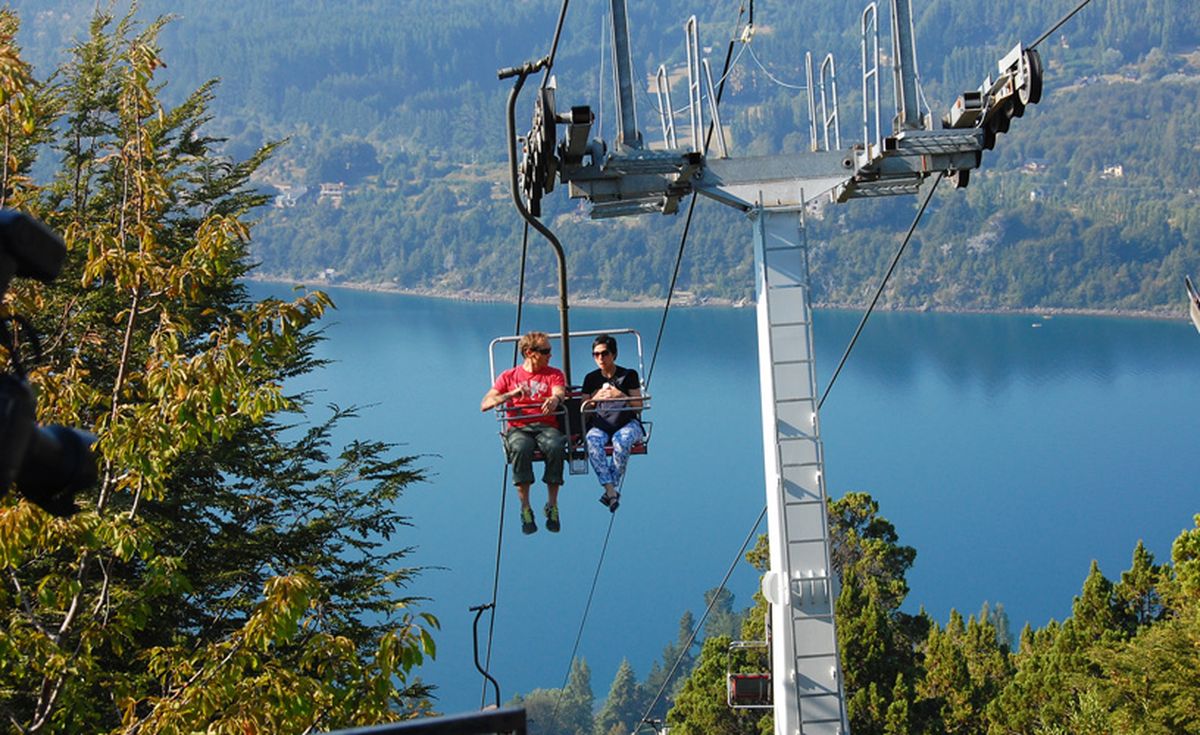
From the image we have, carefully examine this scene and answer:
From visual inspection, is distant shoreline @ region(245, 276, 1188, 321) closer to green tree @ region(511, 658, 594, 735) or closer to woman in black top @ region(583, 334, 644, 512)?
green tree @ region(511, 658, 594, 735)

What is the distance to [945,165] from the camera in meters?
6.25

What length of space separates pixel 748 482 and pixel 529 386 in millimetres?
62454

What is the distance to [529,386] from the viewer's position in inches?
302

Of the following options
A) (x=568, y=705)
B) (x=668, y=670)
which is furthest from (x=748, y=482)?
(x=568, y=705)

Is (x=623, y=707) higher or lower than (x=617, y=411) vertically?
lower

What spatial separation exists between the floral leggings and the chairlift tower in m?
1.40

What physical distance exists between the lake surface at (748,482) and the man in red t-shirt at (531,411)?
32391 mm

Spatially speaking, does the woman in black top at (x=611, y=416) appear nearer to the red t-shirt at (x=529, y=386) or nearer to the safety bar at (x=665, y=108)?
the red t-shirt at (x=529, y=386)

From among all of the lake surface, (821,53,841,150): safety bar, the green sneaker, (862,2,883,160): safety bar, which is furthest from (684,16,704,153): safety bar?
the lake surface

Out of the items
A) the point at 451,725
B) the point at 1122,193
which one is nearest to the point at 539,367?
the point at 451,725

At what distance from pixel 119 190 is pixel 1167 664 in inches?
474

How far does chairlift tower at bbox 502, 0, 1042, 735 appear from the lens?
560cm

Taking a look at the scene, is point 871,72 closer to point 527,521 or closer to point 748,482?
point 527,521

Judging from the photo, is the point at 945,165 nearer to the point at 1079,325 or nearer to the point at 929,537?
the point at 929,537
